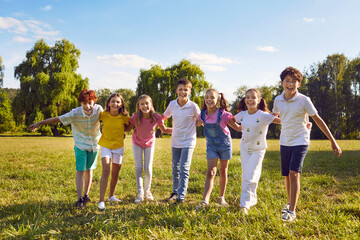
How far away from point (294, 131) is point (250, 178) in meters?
0.88

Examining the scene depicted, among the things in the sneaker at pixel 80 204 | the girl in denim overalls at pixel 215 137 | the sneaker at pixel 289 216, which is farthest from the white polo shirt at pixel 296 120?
the sneaker at pixel 80 204

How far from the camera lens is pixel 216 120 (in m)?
4.23

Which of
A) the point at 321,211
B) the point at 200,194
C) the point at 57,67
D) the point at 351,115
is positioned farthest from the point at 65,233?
the point at 351,115

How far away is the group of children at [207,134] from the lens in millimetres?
3643

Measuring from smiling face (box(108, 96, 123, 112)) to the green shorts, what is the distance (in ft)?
2.68

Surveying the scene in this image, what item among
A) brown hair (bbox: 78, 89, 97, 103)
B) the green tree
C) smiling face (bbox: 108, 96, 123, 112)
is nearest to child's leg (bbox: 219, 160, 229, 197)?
smiling face (bbox: 108, 96, 123, 112)

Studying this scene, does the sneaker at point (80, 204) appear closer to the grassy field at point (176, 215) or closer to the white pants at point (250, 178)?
the grassy field at point (176, 215)

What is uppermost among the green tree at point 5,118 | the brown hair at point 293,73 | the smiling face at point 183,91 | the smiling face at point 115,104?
the brown hair at point 293,73

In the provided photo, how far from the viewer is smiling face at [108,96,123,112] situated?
4.34 m

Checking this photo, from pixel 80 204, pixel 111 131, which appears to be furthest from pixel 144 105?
pixel 80 204

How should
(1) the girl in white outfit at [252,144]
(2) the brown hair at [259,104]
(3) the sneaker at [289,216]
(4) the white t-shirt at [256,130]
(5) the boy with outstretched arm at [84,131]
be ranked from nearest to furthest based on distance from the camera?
(3) the sneaker at [289,216] → (1) the girl in white outfit at [252,144] → (4) the white t-shirt at [256,130] → (2) the brown hair at [259,104] → (5) the boy with outstretched arm at [84,131]

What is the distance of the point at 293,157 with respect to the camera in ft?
11.7

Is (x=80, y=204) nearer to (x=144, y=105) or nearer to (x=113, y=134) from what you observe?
(x=113, y=134)

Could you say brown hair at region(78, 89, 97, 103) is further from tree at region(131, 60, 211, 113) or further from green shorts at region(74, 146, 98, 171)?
tree at region(131, 60, 211, 113)
